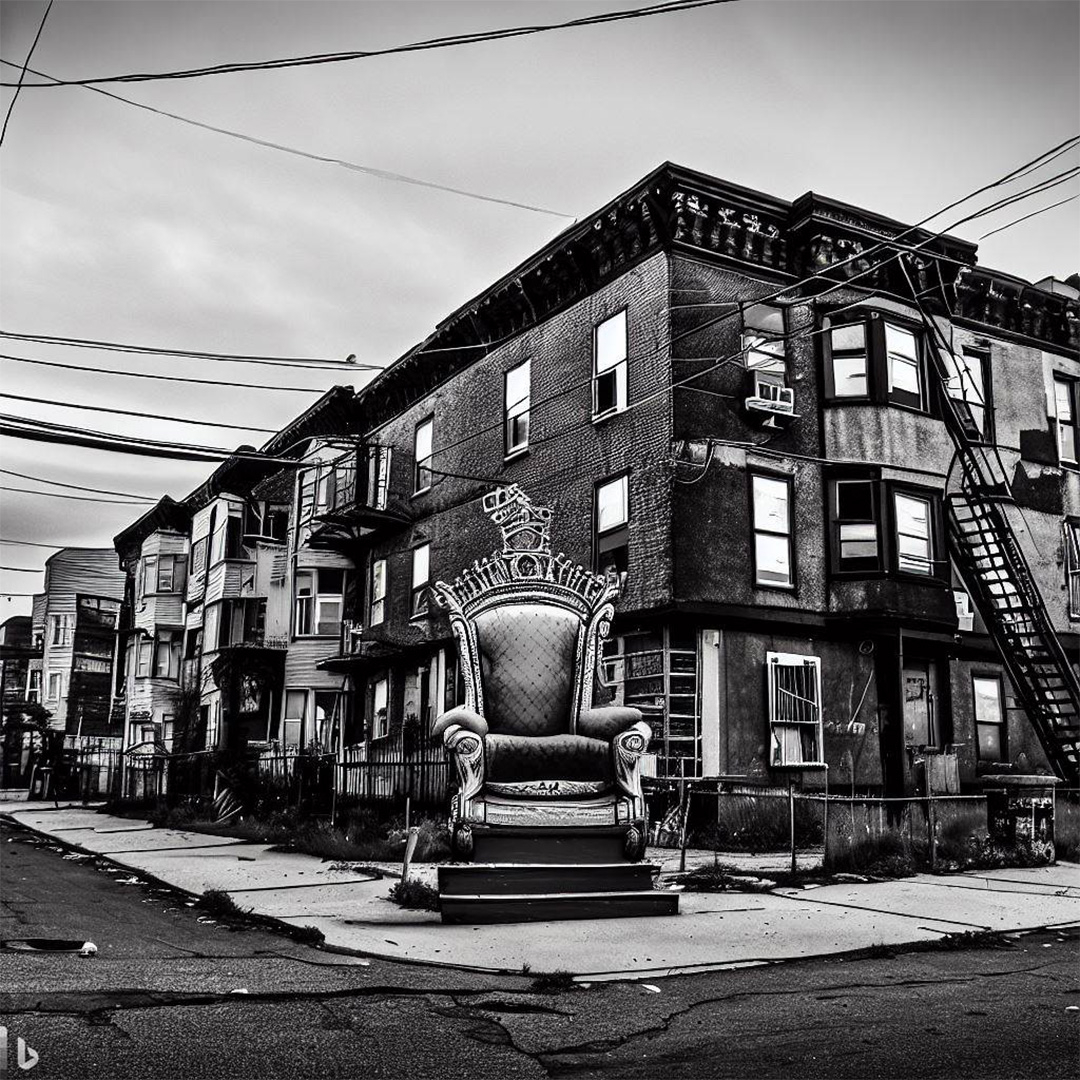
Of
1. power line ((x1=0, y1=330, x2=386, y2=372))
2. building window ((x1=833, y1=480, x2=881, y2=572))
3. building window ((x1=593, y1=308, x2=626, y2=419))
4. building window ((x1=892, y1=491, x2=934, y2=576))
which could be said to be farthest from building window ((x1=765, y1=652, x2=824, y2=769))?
power line ((x1=0, y1=330, x2=386, y2=372))

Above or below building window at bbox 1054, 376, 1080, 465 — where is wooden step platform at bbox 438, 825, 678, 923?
below

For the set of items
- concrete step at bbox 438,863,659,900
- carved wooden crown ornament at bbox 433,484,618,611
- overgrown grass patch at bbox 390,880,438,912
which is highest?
carved wooden crown ornament at bbox 433,484,618,611

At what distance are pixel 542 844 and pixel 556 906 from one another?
455 millimetres

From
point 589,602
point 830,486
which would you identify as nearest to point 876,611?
point 830,486

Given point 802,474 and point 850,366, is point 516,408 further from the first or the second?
point 850,366

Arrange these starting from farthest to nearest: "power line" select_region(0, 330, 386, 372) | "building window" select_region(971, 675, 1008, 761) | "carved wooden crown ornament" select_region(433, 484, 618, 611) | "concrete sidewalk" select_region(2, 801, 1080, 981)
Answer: "building window" select_region(971, 675, 1008, 761) < "power line" select_region(0, 330, 386, 372) < "carved wooden crown ornament" select_region(433, 484, 618, 611) < "concrete sidewalk" select_region(2, 801, 1080, 981)

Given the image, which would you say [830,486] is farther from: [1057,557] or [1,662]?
[1,662]

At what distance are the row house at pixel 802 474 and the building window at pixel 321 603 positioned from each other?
8237mm

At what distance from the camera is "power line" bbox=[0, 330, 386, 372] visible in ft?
45.4

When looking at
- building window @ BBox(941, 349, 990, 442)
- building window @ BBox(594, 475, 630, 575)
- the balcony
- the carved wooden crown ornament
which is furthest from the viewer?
the balcony

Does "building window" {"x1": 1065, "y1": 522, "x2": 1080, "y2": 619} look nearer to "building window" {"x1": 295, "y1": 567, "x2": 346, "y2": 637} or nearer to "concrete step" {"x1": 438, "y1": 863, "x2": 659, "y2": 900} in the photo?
"concrete step" {"x1": 438, "y1": 863, "x2": 659, "y2": 900}

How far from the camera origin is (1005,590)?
1769cm

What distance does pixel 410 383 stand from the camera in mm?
25656

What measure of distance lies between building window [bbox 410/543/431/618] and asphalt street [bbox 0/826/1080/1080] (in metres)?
17.8
